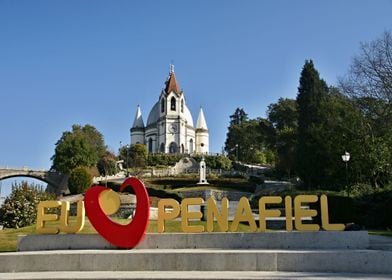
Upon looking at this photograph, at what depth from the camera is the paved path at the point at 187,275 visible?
12.0 metres

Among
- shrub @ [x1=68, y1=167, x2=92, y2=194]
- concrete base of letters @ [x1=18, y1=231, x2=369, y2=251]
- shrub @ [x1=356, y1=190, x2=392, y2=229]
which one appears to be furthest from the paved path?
shrub @ [x1=68, y1=167, x2=92, y2=194]

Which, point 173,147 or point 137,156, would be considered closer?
point 137,156

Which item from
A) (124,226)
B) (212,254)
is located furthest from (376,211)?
(124,226)

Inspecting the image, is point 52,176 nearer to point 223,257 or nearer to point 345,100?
point 345,100

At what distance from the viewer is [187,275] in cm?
1238

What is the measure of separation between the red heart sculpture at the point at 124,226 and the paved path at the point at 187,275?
203 cm

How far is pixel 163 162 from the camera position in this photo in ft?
325

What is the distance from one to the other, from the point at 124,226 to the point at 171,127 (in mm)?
99175

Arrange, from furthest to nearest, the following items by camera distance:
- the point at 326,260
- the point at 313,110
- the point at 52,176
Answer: the point at 52,176 < the point at 313,110 < the point at 326,260

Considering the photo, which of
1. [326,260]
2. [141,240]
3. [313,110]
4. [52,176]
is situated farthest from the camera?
[52,176]

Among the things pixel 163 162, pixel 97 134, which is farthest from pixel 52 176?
pixel 163 162

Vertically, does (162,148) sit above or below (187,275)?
above

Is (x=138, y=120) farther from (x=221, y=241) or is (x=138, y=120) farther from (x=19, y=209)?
(x=221, y=241)

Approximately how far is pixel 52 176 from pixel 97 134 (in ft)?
44.9
